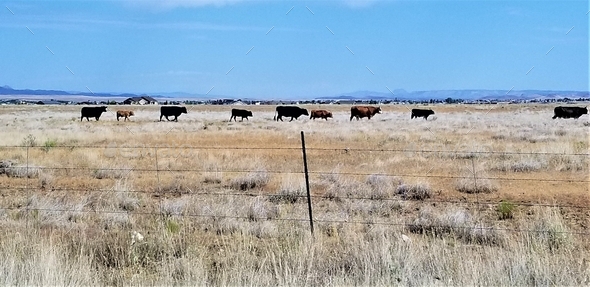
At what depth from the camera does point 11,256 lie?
5.42 m

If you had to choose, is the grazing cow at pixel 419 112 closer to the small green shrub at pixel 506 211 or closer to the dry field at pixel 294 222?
the dry field at pixel 294 222

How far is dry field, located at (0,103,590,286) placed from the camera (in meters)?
5.18

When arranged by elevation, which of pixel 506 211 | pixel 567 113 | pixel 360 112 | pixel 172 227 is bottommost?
pixel 506 211

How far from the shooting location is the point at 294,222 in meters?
7.86

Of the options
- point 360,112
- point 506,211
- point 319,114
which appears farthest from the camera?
point 360,112

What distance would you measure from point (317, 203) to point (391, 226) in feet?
7.33

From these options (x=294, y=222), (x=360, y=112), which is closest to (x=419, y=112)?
(x=360, y=112)

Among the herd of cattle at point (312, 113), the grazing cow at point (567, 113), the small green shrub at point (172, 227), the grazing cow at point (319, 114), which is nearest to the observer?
the small green shrub at point (172, 227)

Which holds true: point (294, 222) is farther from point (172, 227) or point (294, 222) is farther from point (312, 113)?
point (312, 113)

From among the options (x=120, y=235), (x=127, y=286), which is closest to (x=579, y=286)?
(x=127, y=286)

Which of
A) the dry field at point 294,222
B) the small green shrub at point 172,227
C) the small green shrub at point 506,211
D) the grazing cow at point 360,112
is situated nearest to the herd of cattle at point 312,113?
the grazing cow at point 360,112

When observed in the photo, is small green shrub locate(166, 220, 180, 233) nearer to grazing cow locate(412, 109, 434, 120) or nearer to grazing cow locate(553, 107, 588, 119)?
grazing cow locate(412, 109, 434, 120)

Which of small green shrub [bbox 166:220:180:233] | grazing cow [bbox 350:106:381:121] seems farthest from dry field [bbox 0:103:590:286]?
grazing cow [bbox 350:106:381:121]

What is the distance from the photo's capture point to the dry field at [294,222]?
5.18 m
